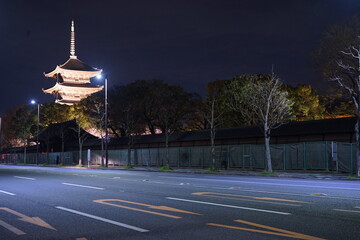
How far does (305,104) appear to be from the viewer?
176 ft

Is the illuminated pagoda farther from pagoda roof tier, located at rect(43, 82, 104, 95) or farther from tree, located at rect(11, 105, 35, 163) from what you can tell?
tree, located at rect(11, 105, 35, 163)

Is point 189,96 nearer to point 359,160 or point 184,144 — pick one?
point 184,144

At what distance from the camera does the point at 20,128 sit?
270 feet

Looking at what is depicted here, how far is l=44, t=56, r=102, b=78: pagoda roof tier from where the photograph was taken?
92.1 meters

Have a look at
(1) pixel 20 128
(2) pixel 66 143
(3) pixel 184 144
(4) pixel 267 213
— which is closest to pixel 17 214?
(4) pixel 267 213

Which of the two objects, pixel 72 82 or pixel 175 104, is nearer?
pixel 175 104

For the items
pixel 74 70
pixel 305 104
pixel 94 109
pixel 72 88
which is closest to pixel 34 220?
pixel 94 109

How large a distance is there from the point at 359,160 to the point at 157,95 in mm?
28060

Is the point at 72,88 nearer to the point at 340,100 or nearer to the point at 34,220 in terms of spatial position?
the point at 340,100

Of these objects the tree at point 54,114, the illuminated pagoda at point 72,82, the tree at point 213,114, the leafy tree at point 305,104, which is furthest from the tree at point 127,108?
the illuminated pagoda at point 72,82

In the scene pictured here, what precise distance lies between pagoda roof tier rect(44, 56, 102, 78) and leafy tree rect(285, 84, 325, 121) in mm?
52325

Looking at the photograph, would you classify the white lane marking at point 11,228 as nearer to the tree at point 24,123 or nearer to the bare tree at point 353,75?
the bare tree at point 353,75

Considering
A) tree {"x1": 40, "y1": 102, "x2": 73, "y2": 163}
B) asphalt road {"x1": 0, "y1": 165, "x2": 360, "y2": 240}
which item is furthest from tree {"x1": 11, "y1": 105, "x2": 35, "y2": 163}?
asphalt road {"x1": 0, "y1": 165, "x2": 360, "y2": 240}

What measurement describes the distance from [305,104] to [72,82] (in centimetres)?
5685
